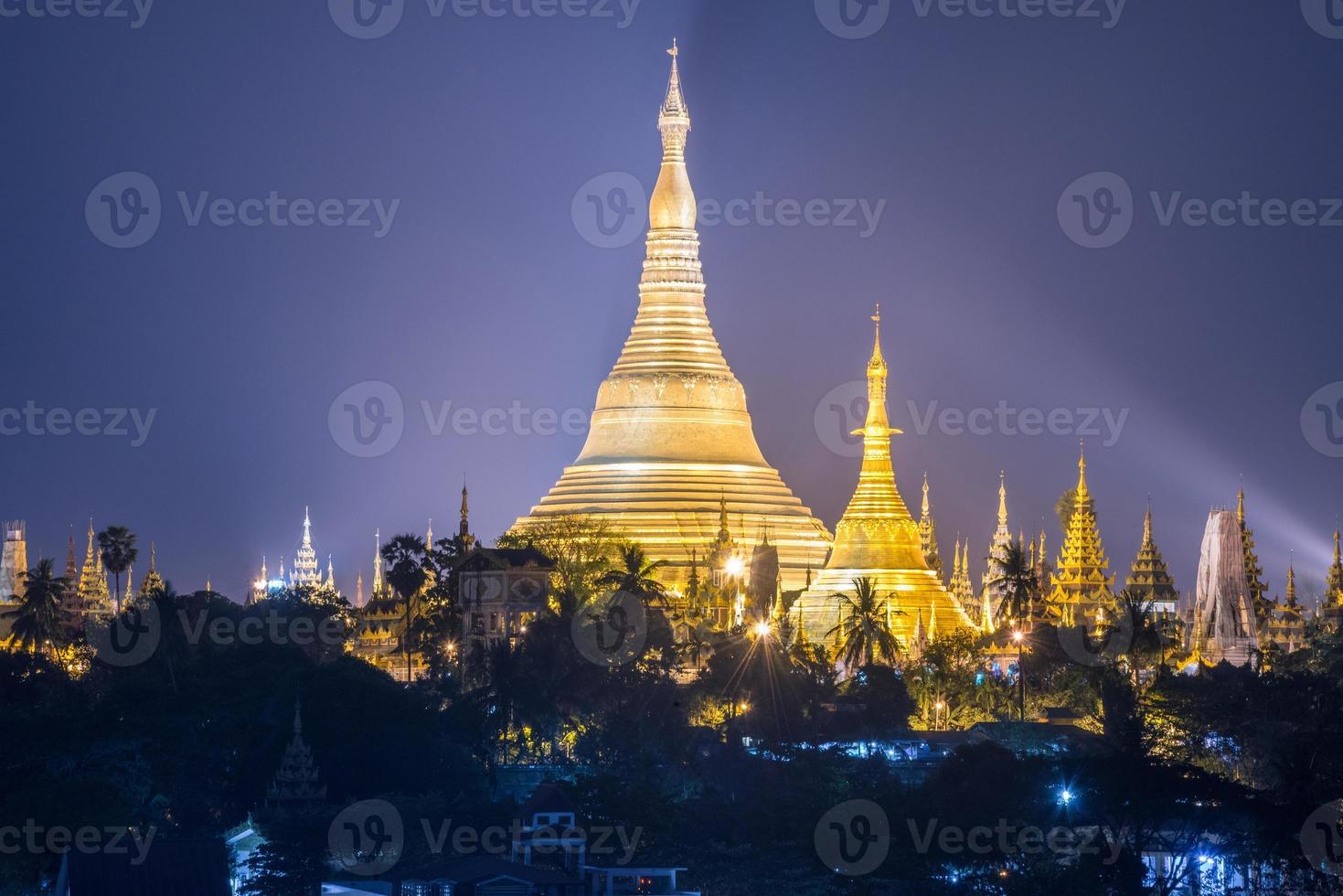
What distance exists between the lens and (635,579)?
363 feet

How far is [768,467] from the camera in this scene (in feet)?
433

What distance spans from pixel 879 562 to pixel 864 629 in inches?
374

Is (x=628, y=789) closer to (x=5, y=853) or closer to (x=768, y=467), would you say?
(x=5, y=853)

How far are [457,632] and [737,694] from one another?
16.4m

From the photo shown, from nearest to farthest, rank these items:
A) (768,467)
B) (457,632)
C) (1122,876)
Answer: (1122,876) → (457,632) → (768,467)

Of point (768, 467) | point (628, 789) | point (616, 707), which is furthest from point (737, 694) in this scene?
point (768, 467)
